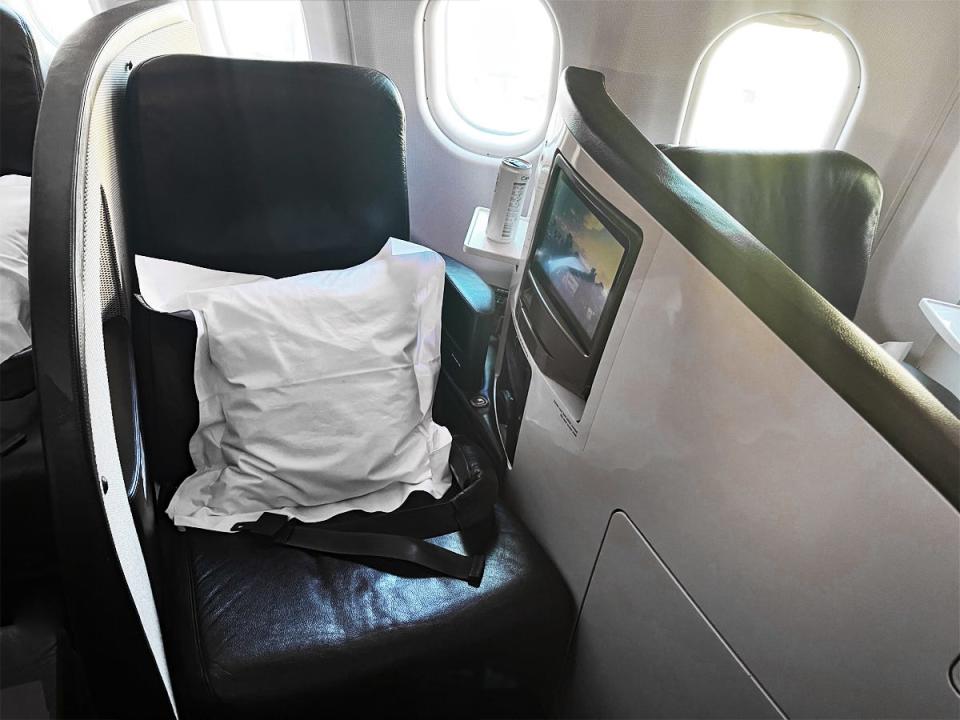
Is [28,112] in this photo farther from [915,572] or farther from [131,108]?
[915,572]

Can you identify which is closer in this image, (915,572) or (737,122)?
(915,572)

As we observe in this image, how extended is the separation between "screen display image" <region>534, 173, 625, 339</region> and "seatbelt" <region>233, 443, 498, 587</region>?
1.40 ft

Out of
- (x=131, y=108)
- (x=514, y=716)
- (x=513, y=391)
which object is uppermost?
(x=131, y=108)

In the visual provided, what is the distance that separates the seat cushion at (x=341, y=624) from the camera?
97cm

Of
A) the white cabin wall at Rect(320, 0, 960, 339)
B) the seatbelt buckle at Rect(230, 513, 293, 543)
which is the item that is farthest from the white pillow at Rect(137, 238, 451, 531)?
the white cabin wall at Rect(320, 0, 960, 339)

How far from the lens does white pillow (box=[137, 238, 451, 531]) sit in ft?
3.80

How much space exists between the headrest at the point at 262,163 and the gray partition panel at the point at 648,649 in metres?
0.83

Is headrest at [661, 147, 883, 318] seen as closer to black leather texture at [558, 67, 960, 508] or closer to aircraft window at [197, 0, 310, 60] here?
black leather texture at [558, 67, 960, 508]

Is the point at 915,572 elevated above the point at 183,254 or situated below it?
above

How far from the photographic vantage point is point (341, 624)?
3.43 feet

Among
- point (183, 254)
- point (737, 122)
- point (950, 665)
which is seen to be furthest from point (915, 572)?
point (737, 122)

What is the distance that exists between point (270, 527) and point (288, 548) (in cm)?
5

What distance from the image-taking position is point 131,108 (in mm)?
1136

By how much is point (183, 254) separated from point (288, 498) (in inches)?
20.6
